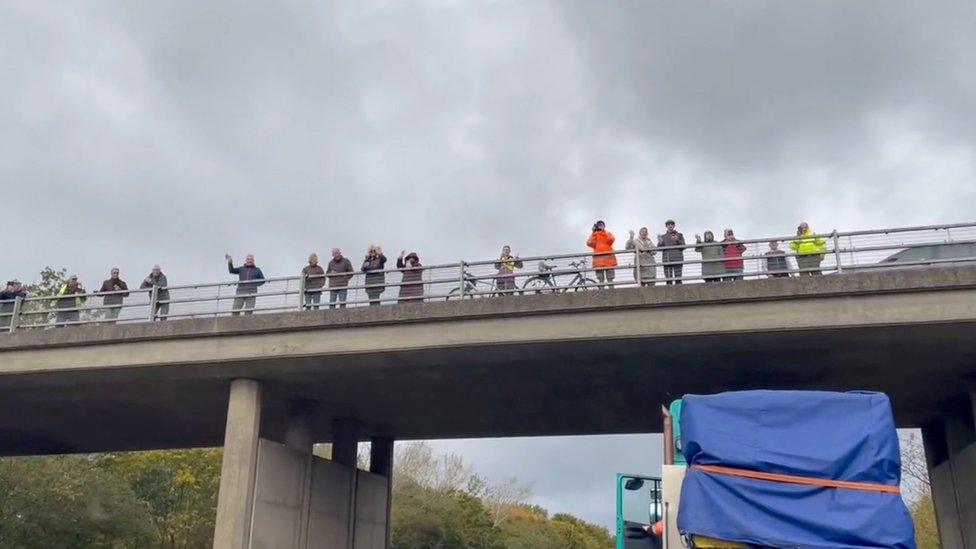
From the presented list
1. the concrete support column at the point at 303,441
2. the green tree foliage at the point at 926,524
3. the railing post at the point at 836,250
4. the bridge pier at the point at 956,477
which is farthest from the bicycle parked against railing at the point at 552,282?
the green tree foliage at the point at 926,524

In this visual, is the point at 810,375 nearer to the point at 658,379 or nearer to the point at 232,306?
the point at 658,379

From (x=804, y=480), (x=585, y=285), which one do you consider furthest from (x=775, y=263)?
(x=804, y=480)

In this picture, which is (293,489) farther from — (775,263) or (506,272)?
(775,263)

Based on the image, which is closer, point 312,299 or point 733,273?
point 733,273

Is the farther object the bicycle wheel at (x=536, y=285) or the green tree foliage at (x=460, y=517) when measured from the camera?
the green tree foliage at (x=460, y=517)

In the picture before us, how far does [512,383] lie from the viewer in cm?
1975

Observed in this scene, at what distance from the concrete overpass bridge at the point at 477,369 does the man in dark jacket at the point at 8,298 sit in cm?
134

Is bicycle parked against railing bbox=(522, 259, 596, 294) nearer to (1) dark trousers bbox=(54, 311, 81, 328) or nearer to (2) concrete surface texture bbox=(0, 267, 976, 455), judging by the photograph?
(2) concrete surface texture bbox=(0, 267, 976, 455)

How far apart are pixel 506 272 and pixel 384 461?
390 inches

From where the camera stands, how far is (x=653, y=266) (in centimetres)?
1659

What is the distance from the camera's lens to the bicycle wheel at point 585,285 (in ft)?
55.5

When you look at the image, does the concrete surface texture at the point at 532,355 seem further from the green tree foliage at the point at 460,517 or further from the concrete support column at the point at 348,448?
the green tree foliage at the point at 460,517

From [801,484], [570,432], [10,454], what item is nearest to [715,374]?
[570,432]

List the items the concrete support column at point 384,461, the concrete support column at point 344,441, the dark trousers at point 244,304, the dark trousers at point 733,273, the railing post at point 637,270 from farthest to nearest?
the concrete support column at point 384,461, the concrete support column at point 344,441, the dark trousers at point 244,304, the railing post at point 637,270, the dark trousers at point 733,273
